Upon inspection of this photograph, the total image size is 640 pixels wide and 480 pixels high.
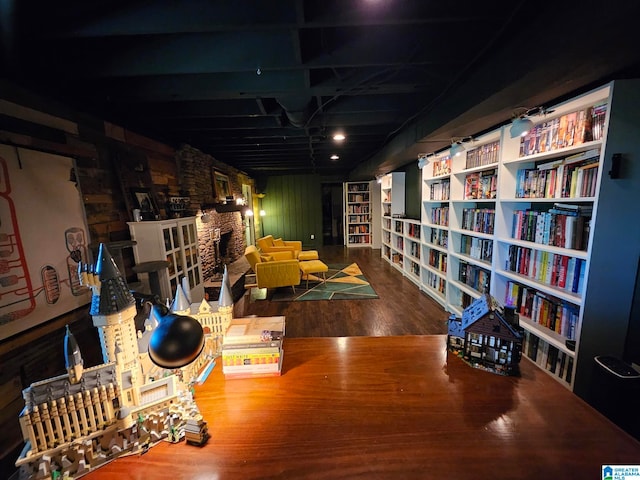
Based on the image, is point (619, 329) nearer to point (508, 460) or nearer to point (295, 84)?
point (508, 460)

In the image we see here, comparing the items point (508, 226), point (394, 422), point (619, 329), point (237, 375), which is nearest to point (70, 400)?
point (237, 375)

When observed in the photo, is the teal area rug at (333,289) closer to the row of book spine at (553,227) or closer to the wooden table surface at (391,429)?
the row of book spine at (553,227)

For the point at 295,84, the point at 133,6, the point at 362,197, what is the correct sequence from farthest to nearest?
the point at 362,197, the point at 295,84, the point at 133,6

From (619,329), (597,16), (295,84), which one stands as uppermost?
(295,84)

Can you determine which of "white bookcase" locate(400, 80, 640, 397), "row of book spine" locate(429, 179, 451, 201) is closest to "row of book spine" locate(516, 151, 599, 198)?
"white bookcase" locate(400, 80, 640, 397)

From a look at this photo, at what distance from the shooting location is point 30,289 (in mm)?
1607

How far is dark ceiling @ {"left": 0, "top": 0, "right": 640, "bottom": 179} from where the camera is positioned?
1258mm

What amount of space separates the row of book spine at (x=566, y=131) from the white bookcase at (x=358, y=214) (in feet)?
18.8

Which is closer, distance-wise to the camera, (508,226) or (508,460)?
(508,460)

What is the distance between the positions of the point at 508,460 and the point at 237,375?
3.25 feet

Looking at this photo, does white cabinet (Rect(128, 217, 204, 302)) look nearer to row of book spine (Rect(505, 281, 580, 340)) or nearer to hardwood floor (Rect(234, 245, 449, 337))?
hardwood floor (Rect(234, 245, 449, 337))

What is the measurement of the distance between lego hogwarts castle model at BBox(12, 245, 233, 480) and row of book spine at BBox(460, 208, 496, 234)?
297 centimetres

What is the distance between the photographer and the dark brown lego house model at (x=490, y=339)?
1099 mm

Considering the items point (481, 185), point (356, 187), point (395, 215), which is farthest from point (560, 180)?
point (356, 187)
